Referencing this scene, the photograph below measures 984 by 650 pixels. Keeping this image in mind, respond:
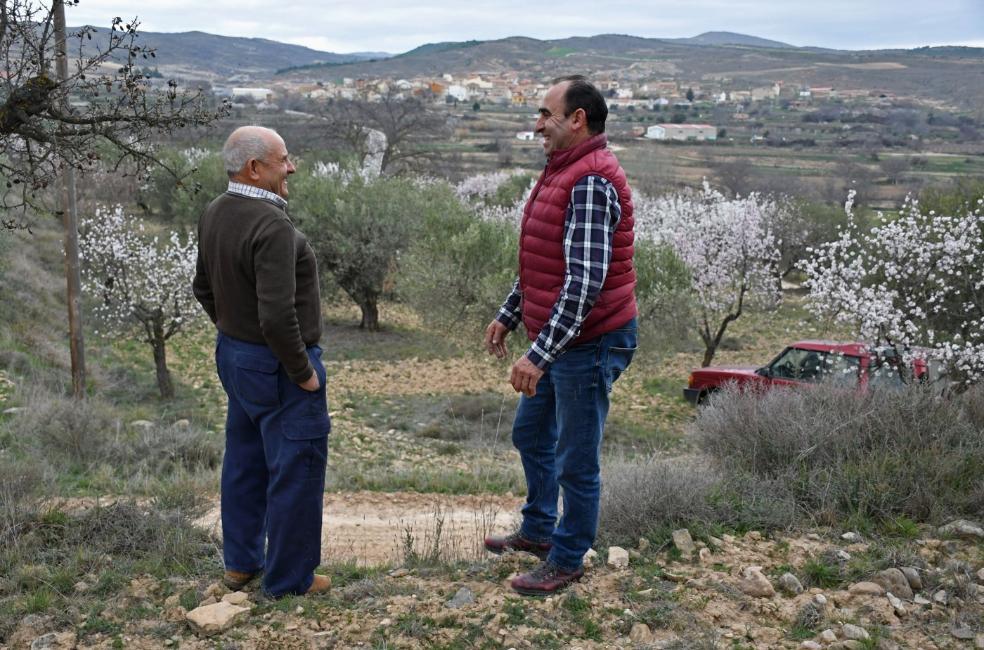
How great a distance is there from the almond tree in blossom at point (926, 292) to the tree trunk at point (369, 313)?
40.9ft

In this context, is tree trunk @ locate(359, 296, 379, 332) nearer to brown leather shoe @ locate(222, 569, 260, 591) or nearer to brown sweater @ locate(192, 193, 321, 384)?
brown leather shoe @ locate(222, 569, 260, 591)

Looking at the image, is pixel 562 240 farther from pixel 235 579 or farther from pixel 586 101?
pixel 235 579

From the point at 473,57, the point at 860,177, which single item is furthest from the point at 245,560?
the point at 473,57

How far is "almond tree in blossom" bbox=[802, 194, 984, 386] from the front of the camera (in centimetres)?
989

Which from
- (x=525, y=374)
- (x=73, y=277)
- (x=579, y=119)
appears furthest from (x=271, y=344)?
(x=73, y=277)

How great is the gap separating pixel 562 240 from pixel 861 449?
2606mm

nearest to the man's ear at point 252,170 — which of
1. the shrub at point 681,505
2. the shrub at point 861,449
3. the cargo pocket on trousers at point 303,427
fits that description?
Answer: the cargo pocket on trousers at point 303,427

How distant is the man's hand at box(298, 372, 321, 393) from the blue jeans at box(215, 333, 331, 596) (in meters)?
0.04

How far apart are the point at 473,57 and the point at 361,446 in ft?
390

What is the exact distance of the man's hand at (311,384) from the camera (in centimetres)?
322

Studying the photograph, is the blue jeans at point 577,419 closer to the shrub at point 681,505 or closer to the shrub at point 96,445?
the shrub at point 681,505

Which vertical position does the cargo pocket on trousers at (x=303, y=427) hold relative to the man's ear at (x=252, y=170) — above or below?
below

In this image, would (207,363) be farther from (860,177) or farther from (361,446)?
(860,177)

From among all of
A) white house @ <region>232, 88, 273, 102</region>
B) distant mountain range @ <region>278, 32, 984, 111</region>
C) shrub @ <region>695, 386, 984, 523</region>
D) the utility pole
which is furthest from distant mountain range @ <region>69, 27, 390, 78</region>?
shrub @ <region>695, 386, 984, 523</region>
